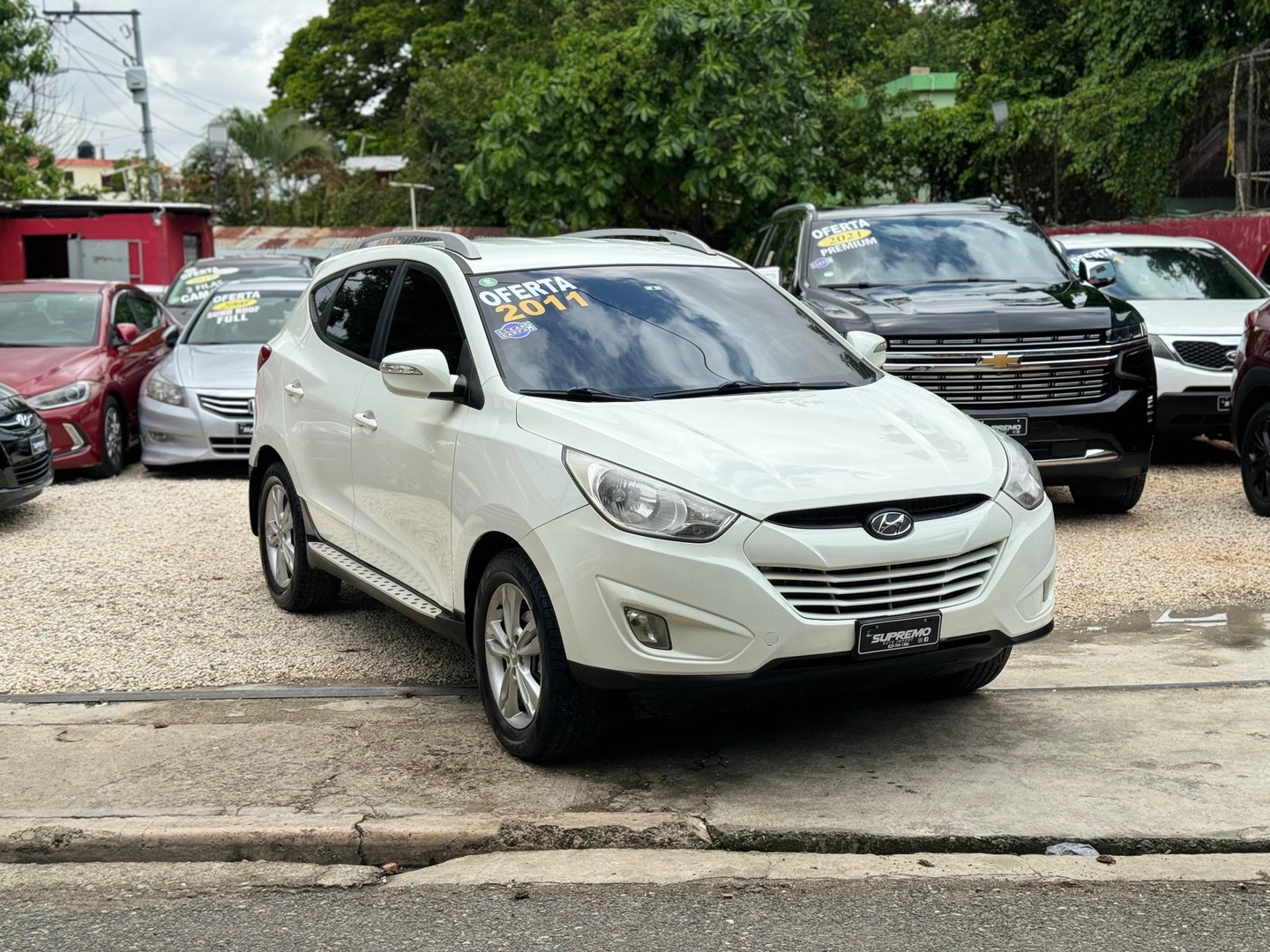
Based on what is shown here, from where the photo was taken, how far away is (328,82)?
61.2 metres

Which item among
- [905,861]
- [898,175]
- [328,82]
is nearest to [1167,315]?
[905,861]

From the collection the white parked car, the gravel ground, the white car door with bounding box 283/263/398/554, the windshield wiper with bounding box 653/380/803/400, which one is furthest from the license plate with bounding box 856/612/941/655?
the white parked car

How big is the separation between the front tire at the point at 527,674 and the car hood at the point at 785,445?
0.52 metres

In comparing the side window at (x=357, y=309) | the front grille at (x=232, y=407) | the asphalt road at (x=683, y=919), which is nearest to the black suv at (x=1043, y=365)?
the side window at (x=357, y=309)

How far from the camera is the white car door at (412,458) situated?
18.1 feet

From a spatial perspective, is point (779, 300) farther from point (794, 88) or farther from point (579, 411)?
point (794, 88)

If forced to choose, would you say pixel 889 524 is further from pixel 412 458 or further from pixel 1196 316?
pixel 1196 316

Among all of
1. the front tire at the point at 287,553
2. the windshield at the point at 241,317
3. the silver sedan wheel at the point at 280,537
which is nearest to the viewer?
the front tire at the point at 287,553

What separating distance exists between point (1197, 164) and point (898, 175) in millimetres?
8701

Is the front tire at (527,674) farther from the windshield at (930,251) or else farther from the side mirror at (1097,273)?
the side mirror at (1097,273)

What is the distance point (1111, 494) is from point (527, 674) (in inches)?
217

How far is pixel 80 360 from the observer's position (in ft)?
41.5

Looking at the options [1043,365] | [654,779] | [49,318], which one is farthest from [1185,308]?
[49,318]

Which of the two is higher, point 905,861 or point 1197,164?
point 1197,164
